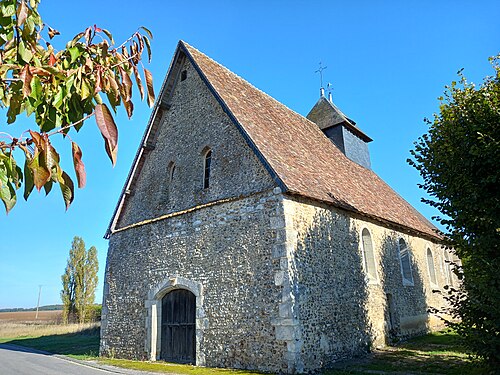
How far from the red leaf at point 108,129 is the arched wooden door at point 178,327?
10739 mm

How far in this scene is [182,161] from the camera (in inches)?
531

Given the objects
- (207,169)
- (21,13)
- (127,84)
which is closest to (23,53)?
(21,13)

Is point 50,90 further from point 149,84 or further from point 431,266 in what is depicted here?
point 431,266

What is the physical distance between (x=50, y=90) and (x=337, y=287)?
1040cm

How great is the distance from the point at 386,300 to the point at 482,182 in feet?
24.2

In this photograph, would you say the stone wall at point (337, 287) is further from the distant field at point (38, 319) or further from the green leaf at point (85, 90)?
the distant field at point (38, 319)

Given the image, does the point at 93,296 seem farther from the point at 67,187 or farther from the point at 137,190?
the point at 67,187

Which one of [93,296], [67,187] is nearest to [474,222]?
[67,187]

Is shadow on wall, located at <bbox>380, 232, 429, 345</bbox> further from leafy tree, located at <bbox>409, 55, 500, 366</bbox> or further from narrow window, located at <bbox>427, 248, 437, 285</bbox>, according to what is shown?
leafy tree, located at <bbox>409, 55, 500, 366</bbox>

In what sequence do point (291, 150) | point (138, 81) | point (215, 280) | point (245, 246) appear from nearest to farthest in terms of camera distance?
point (138, 81)
point (245, 246)
point (215, 280)
point (291, 150)

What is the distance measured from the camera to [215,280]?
1095 cm

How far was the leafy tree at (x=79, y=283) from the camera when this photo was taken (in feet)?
134

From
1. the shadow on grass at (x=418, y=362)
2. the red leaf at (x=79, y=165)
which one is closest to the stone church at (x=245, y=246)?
the shadow on grass at (x=418, y=362)

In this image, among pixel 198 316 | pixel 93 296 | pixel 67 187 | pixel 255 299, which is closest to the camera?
pixel 67 187
